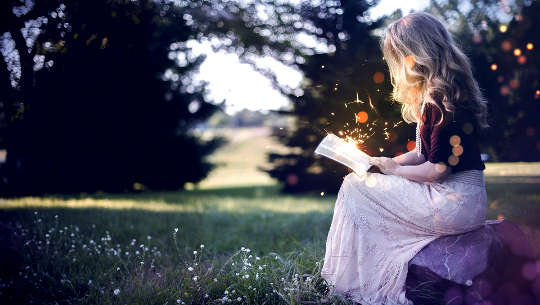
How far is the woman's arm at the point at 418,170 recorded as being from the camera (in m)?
2.72

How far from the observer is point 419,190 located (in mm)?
2775

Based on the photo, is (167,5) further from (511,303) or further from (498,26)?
(498,26)

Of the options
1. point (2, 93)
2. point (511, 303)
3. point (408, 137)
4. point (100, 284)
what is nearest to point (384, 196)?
point (511, 303)

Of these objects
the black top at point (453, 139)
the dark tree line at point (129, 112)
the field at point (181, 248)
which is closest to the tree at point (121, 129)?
the dark tree line at point (129, 112)

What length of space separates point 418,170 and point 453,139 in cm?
32

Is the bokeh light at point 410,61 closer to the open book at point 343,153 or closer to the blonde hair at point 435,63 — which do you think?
the blonde hair at point 435,63

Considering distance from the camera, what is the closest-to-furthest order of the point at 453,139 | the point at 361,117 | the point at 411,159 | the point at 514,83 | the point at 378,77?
the point at 453,139
the point at 411,159
the point at 361,117
the point at 378,77
the point at 514,83

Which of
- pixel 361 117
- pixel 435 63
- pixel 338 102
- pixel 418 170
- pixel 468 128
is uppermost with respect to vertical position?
pixel 338 102

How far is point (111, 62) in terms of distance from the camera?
28.4 ft

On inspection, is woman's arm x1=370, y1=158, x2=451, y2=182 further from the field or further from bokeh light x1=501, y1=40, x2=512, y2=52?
bokeh light x1=501, y1=40, x2=512, y2=52

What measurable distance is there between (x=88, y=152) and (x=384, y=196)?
8.68 meters

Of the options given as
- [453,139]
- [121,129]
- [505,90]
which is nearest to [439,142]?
[453,139]

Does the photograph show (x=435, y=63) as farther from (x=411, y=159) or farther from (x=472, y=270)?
(x=472, y=270)

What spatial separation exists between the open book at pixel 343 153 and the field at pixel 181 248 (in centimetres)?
92
